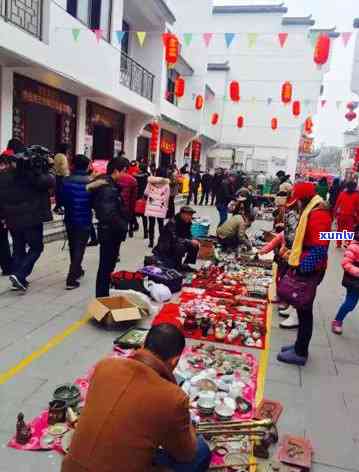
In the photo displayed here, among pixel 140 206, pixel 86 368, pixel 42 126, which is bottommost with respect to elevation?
pixel 86 368

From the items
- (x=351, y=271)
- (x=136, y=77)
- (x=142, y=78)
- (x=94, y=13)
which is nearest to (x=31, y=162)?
(x=351, y=271)

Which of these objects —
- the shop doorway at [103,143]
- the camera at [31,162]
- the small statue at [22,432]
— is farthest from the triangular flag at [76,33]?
the small statue at [22,432]

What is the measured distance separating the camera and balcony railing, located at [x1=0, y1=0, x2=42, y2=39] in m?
3.85

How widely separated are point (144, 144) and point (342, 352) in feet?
52.3

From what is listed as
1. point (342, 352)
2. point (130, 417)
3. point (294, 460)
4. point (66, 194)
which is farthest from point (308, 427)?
point (66, 194)

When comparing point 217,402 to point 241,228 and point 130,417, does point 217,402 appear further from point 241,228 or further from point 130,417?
point 241,228

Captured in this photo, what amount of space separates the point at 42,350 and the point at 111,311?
2.77ft

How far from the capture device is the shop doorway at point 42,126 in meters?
11.1

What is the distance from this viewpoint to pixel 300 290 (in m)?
4.04

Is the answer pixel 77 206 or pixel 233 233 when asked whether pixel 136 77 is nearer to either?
pixel 233 233

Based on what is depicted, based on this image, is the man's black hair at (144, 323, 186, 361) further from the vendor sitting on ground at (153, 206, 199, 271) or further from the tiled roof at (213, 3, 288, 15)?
the tiled roof at (213, 3, 288, 15)

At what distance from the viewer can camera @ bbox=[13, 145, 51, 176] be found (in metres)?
5.32

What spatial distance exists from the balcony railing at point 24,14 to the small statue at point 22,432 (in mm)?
7274

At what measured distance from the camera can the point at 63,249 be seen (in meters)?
8.22
